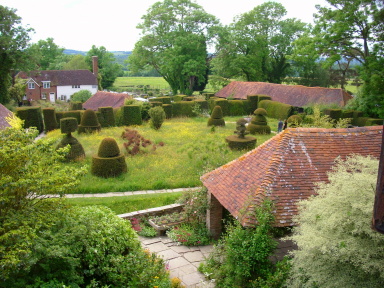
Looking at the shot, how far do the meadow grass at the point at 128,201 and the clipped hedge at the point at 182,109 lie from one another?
2147cm

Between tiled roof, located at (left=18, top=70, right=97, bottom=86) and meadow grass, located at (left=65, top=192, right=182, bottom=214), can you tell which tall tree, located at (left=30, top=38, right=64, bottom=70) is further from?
meadow grass, located at (left=65, top=192, right=182, bottom=214)

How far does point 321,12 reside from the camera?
102ft

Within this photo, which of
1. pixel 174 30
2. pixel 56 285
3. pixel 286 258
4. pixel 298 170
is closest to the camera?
pixel 56 285

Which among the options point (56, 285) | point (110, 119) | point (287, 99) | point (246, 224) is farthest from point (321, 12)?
point (56, 285)

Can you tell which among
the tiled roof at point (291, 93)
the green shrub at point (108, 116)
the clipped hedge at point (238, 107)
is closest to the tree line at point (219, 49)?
the tiled roof at point (291, 93)

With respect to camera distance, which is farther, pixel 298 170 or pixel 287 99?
pixel 287 99

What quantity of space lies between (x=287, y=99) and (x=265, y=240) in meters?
32.6

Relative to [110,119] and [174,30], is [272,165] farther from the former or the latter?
[174,30]

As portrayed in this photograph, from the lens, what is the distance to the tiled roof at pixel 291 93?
3559cm

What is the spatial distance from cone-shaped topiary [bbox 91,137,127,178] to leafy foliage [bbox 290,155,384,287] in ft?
39.2

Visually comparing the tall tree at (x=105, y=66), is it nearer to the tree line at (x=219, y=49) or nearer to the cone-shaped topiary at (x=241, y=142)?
the tree line at (x=219, y=49)

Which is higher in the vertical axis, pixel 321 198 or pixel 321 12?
pixel 321 12

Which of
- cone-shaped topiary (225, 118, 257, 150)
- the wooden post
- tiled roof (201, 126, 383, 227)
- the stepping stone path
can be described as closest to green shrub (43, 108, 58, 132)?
cone-shaped topiary (225, 118, 257, 150)

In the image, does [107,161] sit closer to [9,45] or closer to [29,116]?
[29,116]
